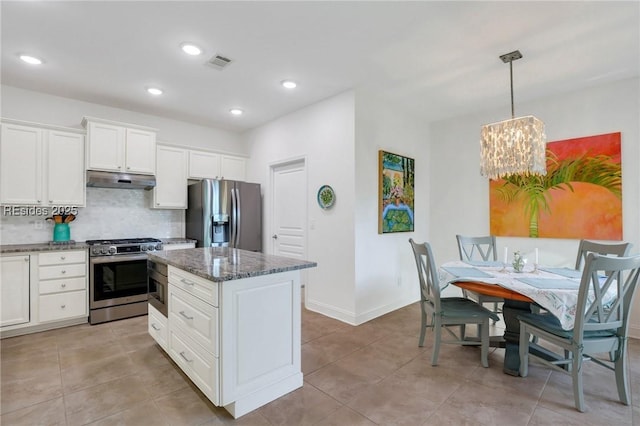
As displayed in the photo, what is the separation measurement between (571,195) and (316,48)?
3309mm

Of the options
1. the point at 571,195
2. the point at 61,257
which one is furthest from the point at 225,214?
the point at 571,195

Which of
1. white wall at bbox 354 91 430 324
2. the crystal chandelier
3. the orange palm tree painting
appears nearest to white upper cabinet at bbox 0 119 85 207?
Answer: white wall at bbox 354 91 430 324

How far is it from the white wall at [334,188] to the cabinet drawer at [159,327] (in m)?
1.84

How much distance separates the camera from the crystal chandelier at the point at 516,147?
252 centimetres

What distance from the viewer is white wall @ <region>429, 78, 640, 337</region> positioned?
322cm

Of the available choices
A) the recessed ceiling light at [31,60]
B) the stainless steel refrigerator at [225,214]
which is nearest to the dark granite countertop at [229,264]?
the stainless steel refrigerator at [225,214]

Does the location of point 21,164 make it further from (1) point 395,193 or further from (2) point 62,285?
(1) point 395,193

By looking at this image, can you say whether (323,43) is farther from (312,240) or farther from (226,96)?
(312,240)

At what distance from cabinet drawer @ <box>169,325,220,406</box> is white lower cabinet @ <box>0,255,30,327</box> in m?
1.95

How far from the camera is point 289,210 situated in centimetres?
446

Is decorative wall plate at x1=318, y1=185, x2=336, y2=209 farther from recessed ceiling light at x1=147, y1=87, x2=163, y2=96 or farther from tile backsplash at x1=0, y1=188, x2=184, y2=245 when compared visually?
tile backsplash at x1=0, y1=188, x2=184, y2=245

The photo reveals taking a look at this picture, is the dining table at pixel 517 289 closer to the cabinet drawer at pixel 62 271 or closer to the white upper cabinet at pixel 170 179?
the white upper cabinet at pixel 170 179

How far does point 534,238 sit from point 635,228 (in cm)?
89

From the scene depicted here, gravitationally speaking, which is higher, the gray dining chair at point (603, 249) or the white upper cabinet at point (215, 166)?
the white upper cabinet at point (215, 166)
